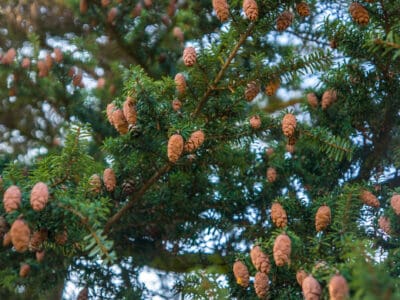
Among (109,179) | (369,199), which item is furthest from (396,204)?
(109,179)

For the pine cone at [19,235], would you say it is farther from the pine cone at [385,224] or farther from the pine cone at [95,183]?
the pine cone at [385,224]

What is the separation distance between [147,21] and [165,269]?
1351mm

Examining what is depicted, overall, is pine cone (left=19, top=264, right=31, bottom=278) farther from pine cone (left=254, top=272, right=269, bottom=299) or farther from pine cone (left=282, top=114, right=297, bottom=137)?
pine cone (left=282, top=114, right=297, bottom=137)

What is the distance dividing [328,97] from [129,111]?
3.12 ft

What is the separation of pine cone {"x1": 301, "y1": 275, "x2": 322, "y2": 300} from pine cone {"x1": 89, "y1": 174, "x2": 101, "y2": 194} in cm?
81

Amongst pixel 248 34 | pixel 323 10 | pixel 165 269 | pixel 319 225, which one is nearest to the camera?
pixel 319 225

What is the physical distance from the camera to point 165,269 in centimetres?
273

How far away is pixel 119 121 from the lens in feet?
5.90

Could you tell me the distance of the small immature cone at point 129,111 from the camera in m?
1.75

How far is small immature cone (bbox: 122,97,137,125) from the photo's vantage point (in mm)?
1754

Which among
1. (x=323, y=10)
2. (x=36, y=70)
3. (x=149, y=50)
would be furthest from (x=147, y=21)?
(x=323, y=10)

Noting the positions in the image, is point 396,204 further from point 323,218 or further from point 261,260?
point 261,260

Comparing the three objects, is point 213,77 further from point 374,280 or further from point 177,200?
point 374,280

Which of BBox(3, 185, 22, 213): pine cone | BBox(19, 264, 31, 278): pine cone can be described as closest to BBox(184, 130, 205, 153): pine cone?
BBox(3, 185, 22, 213): pine cone
